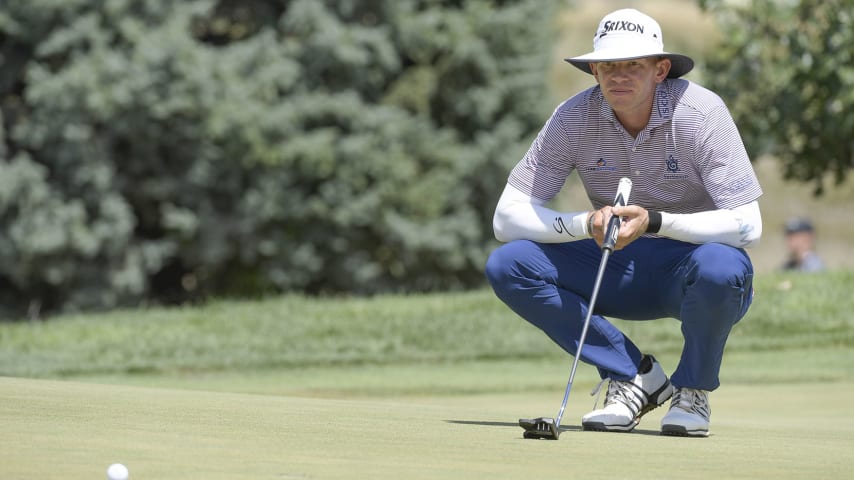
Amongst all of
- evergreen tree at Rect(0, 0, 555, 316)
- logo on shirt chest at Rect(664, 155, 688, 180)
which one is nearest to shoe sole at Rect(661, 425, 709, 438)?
logo on shirt chest at Rect(664, 155, 688, 180)

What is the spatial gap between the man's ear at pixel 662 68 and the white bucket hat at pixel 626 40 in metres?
0.03

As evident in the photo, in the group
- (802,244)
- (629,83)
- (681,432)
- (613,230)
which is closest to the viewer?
(681,432)

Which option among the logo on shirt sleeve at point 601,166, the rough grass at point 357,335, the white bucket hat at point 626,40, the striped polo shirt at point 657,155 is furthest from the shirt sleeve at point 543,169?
the rough grass at point 357,335

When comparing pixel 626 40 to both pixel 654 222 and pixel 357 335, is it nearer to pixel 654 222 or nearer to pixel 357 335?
pixel 654 222

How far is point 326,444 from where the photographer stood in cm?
385

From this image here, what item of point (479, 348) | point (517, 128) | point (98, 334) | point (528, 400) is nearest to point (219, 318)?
point (98, 334)

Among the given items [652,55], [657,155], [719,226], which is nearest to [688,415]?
[719,226]

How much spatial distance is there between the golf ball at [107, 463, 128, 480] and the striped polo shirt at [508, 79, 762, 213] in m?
2.64

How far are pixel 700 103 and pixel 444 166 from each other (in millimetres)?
15005

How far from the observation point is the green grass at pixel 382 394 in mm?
3566

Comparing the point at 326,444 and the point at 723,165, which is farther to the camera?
the point at 723,165

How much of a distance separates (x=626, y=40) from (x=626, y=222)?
656 millimetres

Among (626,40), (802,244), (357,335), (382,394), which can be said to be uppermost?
(626,40)

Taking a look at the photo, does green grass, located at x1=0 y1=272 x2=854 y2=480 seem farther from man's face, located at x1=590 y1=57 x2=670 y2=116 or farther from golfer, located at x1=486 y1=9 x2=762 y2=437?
man's face, located at x1=590 y1=57 x2=670 y2=116
